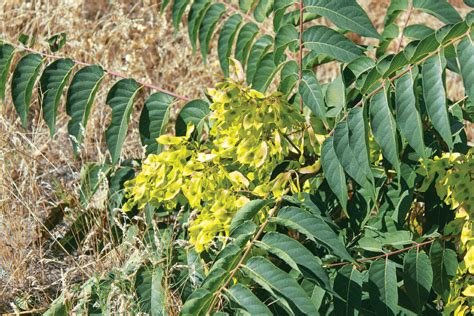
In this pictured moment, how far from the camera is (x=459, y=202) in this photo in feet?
7.95

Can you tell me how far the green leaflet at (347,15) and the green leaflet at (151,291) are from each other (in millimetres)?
921

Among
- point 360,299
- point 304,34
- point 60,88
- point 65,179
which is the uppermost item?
point 304,34

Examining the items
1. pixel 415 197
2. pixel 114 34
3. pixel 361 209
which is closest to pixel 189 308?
pixel 361 209

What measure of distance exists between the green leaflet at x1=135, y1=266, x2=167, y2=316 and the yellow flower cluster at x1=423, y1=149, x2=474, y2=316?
2.72ft

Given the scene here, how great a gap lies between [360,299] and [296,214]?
31cm

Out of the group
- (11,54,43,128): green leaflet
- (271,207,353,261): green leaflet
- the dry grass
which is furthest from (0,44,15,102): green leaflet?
(271,207,353,261): green leaflet

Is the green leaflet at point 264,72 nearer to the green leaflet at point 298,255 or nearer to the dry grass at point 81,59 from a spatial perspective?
the green leaflet at point 298,255

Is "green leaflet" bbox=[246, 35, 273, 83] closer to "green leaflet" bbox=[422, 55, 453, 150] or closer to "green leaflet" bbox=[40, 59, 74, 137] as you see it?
"green leaflet" bbox=[40, 59, 74, 137]

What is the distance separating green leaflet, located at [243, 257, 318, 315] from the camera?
2.08 meters

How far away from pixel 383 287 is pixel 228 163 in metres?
0.58

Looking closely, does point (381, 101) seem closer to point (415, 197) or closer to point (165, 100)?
point (415, 197)

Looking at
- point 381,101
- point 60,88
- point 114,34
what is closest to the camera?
point 381,101

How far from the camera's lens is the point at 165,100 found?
114 inches

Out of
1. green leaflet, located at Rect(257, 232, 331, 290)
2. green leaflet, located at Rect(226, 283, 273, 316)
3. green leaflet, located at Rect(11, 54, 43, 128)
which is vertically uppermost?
green leaflet, located at Rect(11, 54, 43, 128)
